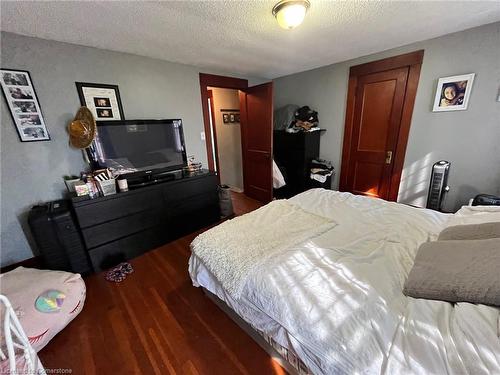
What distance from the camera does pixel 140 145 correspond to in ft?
7.52

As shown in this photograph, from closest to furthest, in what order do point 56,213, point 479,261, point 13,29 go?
1. point 479,261
2. point 13,29
3. point 56,213

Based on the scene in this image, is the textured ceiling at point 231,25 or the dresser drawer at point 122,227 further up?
the textured ceiling at point 231,25

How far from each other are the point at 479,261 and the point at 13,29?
133 inches

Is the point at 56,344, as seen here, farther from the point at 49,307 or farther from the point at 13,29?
the point at 13,29

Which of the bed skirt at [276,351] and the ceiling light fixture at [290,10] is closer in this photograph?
the bed skirt at [276,351]

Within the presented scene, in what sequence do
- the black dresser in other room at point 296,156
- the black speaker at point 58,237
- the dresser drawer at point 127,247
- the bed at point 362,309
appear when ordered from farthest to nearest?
the black dresser in other room at point 296,156 → the dresser drawer at point 127,247 → the black speaker at point 58,237 → the bed at point 362,309

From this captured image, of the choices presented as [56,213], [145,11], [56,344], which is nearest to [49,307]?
[56,344]

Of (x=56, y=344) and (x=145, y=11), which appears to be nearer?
(x=56, y=344)

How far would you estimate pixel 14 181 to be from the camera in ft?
6.16

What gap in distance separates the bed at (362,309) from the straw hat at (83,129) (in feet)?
5.27

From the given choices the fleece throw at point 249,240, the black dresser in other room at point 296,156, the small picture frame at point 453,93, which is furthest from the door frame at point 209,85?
the small picture frame at point 453,93

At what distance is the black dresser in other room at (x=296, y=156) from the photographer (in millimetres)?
3253

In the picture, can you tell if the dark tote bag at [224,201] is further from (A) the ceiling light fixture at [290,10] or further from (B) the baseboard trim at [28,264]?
(A) the ceiling light fixture at [290,10]

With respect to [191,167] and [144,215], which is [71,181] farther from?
[191,167]
